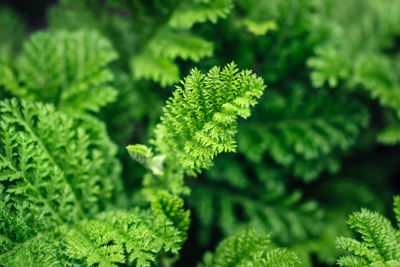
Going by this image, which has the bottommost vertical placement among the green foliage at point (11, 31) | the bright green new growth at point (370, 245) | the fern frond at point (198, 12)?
the bright green new growth at point (370, 245)

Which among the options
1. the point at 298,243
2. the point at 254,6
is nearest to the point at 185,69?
the point at 254,6

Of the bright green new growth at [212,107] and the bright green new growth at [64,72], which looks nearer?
the bright green new growth at [212,107]

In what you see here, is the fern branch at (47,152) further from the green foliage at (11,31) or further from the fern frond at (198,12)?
the green foliage at (11,31)

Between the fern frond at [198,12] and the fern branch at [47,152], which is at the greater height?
the fern frond at [198,12]

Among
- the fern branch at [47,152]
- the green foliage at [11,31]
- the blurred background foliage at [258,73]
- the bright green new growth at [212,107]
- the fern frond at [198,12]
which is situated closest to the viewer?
the bright green new growth at [212,107]

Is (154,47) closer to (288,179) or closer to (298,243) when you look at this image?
(288,179)

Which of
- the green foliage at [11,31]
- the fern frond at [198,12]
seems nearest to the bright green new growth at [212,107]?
the fern frond at [198,12]

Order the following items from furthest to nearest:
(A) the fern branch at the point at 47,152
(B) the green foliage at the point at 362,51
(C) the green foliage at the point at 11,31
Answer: (C) the green foliage at the point at 11,31 < (B) the green foliage at the point at 362,51 < (A) the fern branch at the point at 47,152
